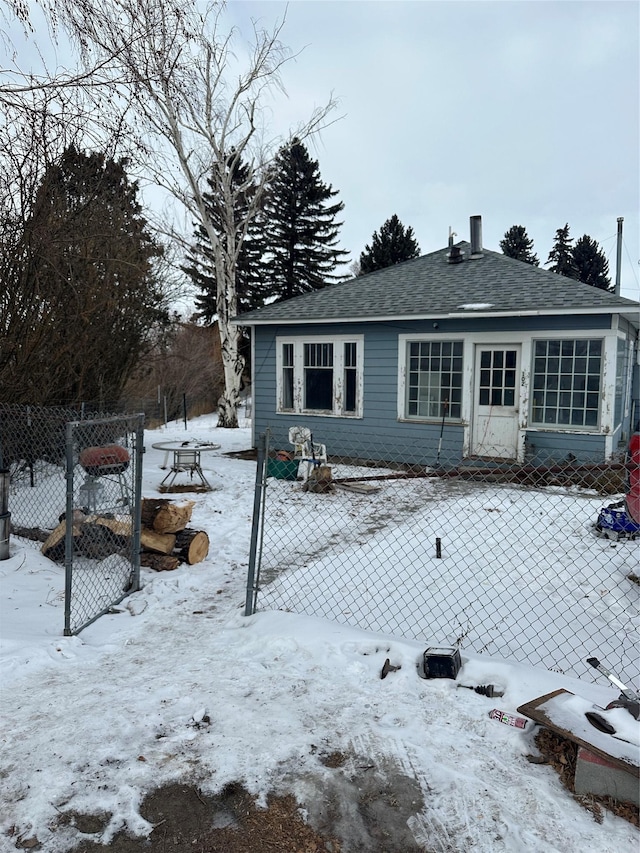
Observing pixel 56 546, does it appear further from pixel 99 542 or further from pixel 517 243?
pixel 517 243

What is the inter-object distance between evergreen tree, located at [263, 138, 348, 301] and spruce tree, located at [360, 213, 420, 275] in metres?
4.01

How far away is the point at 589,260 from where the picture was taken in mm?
37500

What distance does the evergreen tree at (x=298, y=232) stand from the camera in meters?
28.0

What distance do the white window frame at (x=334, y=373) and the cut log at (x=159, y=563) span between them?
6.72 metres

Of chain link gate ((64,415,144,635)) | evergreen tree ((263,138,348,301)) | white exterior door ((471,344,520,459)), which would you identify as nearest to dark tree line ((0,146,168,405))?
chain link gate ((64,415,144,635))

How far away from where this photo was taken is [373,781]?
2.39 metres

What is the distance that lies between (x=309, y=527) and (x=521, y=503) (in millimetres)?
3221

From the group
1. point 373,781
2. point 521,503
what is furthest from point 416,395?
point 373,781

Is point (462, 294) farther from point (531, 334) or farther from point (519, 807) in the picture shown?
point (519, 807)

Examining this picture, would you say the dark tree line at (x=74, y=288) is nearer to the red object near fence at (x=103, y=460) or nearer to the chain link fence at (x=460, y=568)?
the red object near fence at (x=103, y=460)

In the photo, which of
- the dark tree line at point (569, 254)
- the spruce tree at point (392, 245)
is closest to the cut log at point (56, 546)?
the spruce tree at point (392, 245)

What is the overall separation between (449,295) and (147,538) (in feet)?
25.6

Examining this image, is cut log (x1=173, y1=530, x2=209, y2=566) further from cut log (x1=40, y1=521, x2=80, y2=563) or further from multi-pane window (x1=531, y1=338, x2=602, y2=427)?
multi-pane window (x1=531, y1=338, x2=602, y2=427)

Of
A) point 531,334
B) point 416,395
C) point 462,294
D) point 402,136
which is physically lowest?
point 416,395
